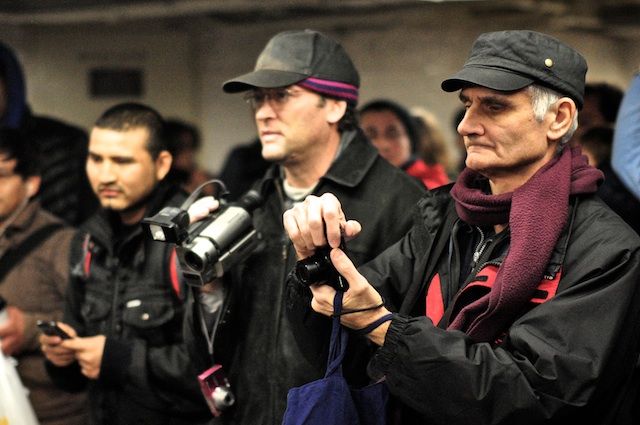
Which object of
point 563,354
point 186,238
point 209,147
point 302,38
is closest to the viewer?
Answer: point 563,354

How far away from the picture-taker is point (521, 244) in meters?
1.90

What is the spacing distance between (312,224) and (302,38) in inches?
42.7

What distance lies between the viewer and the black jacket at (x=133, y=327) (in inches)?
113

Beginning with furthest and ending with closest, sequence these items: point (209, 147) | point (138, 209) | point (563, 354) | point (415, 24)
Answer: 1. point (209, 147)
2. point (415, 24)
3. point (138, 209)
4. point (563, 354)

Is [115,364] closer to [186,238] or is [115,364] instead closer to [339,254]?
[186,238]

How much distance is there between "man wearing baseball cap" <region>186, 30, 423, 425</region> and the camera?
2.61 meters

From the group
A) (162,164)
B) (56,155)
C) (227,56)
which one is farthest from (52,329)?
(227,56)

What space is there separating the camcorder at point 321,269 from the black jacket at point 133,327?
95cm

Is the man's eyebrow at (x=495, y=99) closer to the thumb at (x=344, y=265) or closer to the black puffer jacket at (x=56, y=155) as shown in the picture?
the thumb at (x=344, y=265)

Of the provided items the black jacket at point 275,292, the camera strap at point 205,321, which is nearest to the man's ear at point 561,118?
the black jacket at point 275,292

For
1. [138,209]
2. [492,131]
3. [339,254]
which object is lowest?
[138,209]

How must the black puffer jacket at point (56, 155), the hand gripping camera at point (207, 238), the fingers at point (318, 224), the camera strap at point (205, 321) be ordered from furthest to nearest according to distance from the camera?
the black puffer jacket at point (56, 155), the camera strap at point (205, 321), the hand gripping camera at point (207, 238), the fingers at point (318, 224)

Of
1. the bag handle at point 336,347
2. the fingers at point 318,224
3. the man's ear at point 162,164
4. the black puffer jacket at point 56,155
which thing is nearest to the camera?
the fingers at point 318,224

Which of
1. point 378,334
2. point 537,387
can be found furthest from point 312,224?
point 537,387
